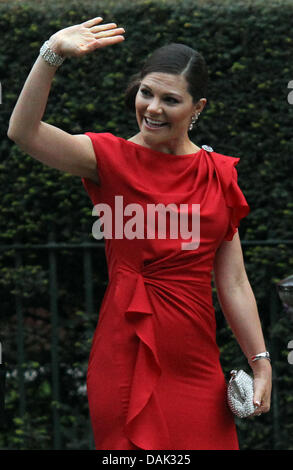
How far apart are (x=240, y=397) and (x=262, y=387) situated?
12 cm

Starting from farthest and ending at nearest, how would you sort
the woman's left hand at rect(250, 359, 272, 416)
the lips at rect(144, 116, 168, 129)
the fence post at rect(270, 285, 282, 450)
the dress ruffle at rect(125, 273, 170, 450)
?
the fence post at rect(270, 285, 282, 450) < the woman's left hand at rect(250, 359, 272, 416) < the lips at rect(144, 116, 168, 129) < the dress ruffle at rect(125, 273, 170, 450)

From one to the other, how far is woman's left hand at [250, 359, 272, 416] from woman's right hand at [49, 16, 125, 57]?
123 centimetres

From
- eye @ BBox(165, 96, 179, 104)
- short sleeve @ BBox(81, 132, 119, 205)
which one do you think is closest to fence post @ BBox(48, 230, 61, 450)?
short sleeve @ BBox(81, 132, 119, 205)

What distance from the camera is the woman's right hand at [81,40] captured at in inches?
96.0

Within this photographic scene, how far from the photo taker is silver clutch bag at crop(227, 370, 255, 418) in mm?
2740

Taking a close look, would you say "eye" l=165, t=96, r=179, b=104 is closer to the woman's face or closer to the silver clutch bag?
the woman's face

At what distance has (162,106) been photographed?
2.67m

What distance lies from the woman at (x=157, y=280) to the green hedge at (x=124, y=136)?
1810 millimetres

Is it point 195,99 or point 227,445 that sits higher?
point 195,99

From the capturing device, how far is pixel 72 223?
4695 mm

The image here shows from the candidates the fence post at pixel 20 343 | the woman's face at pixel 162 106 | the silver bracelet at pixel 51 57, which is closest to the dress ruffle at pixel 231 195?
the woman's face at pixel 162 106

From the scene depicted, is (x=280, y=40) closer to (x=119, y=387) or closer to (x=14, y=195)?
(x=14, y=195)
